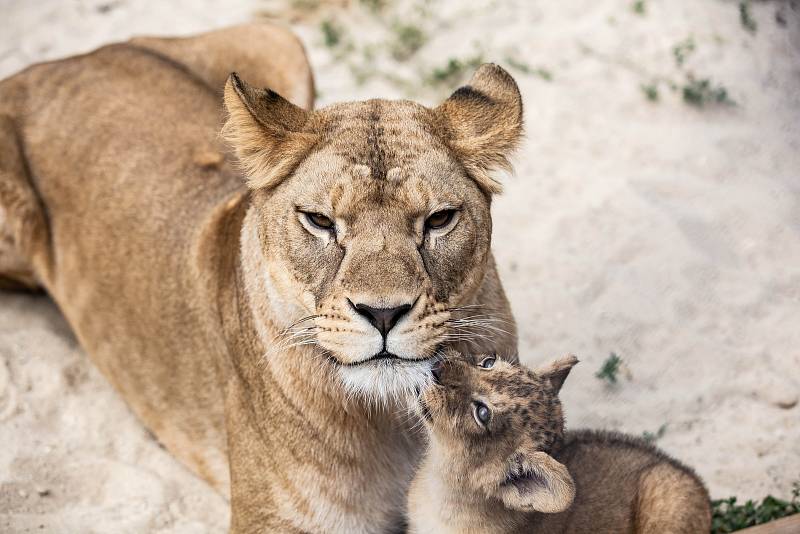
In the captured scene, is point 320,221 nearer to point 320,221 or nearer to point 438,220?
point 320,221

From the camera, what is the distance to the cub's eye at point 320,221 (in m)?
3.00

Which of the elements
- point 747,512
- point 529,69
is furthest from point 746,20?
point 747,512

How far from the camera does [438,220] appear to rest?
3.01m

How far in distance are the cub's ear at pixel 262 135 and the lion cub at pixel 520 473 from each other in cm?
80

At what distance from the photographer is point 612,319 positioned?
4.91 meters

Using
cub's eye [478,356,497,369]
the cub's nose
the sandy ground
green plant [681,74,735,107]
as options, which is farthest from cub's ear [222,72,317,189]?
green plant [681,74,735,107]

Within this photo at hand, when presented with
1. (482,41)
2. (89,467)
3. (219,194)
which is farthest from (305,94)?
(89,467)

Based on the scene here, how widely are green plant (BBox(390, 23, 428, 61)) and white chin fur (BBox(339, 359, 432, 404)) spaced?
3.70m

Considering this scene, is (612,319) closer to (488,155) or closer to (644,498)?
(644,498)

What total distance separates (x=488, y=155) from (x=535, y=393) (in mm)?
765

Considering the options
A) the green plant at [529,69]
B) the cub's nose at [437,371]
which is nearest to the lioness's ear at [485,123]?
the cub's nose at [437,371]

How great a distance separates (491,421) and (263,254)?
892 millimetres

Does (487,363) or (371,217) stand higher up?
(371,217)

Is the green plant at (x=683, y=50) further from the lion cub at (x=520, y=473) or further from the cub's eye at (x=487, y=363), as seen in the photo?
the cub's eye at (x=487, y=363)
